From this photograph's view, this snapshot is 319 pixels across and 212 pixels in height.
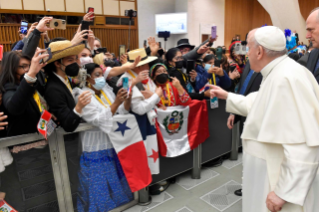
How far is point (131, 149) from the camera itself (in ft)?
7.07

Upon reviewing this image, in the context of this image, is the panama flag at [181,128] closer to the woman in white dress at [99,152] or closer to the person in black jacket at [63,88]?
the woman in white dress at [99,152]

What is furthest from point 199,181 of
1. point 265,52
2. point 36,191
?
point 265,52

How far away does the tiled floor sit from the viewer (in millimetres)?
2319

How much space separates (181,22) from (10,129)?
887 centimetres

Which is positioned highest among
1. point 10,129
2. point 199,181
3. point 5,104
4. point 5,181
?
point 5,104

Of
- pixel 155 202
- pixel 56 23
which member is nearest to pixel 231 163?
pixel 155 202

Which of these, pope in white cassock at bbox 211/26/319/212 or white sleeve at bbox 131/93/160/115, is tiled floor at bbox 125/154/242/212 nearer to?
white sleeve at bbox 131/93/160/115

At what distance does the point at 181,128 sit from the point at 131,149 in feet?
2.31

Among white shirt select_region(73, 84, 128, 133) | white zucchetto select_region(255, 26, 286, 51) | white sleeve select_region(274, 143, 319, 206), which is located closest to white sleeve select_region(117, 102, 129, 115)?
white shirt select_region(73, 84, 128, 133)

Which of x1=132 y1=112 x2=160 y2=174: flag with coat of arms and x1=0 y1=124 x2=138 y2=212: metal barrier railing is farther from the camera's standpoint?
x1=132 y1=112 x2=160 y2=174: flag with coat of arms

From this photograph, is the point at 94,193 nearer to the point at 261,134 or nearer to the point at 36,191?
the point at 36,191

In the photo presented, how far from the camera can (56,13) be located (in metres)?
7.69

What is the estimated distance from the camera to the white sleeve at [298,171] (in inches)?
42.1

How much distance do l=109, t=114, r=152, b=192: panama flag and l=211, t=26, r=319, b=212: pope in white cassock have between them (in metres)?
1.07
